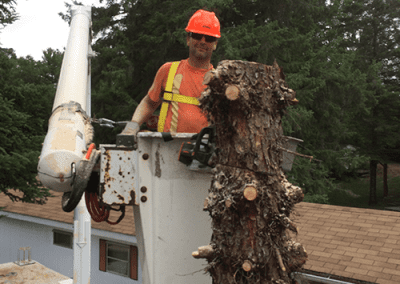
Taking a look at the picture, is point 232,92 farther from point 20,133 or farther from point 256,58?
point 256,58

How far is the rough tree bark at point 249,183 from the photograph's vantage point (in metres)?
2.28

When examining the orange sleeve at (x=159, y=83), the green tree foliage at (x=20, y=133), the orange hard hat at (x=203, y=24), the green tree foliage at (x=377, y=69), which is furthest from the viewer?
the green tree foliage at (x=377, y=69)

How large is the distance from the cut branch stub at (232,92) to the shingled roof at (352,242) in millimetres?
4789

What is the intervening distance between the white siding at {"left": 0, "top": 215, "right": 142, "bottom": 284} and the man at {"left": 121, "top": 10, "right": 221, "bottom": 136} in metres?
8.75

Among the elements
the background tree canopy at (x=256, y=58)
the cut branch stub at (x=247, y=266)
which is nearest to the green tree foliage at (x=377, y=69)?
the background tree canopy at (x=256, y=58)

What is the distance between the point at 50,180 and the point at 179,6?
1278 centimetres

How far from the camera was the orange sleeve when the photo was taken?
11.0 feet

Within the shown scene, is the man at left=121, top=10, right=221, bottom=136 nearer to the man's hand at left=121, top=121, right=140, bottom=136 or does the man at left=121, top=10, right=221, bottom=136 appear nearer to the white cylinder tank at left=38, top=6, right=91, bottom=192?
the man's hand at left=121, top=121, right=140, bottom=136

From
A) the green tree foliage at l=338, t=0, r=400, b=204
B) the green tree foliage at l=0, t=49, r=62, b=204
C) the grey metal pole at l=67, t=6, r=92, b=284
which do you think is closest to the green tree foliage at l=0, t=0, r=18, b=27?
the green tree foliage at l=0, t=49, r=62, b=204

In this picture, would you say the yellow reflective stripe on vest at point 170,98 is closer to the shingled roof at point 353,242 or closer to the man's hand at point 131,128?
the man's hand at point 131,128

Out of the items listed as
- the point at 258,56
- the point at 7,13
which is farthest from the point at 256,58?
the point at 7,13

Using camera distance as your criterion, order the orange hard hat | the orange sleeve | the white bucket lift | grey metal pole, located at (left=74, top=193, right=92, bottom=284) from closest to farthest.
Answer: the white bucket lift → the orange hard hat → the orange sleeve → grey metal pole, located at (left=74, top=193, right=92, bottom=284)

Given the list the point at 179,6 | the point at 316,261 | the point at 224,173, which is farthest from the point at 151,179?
the point at 179,6

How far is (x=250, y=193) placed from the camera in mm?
2217
